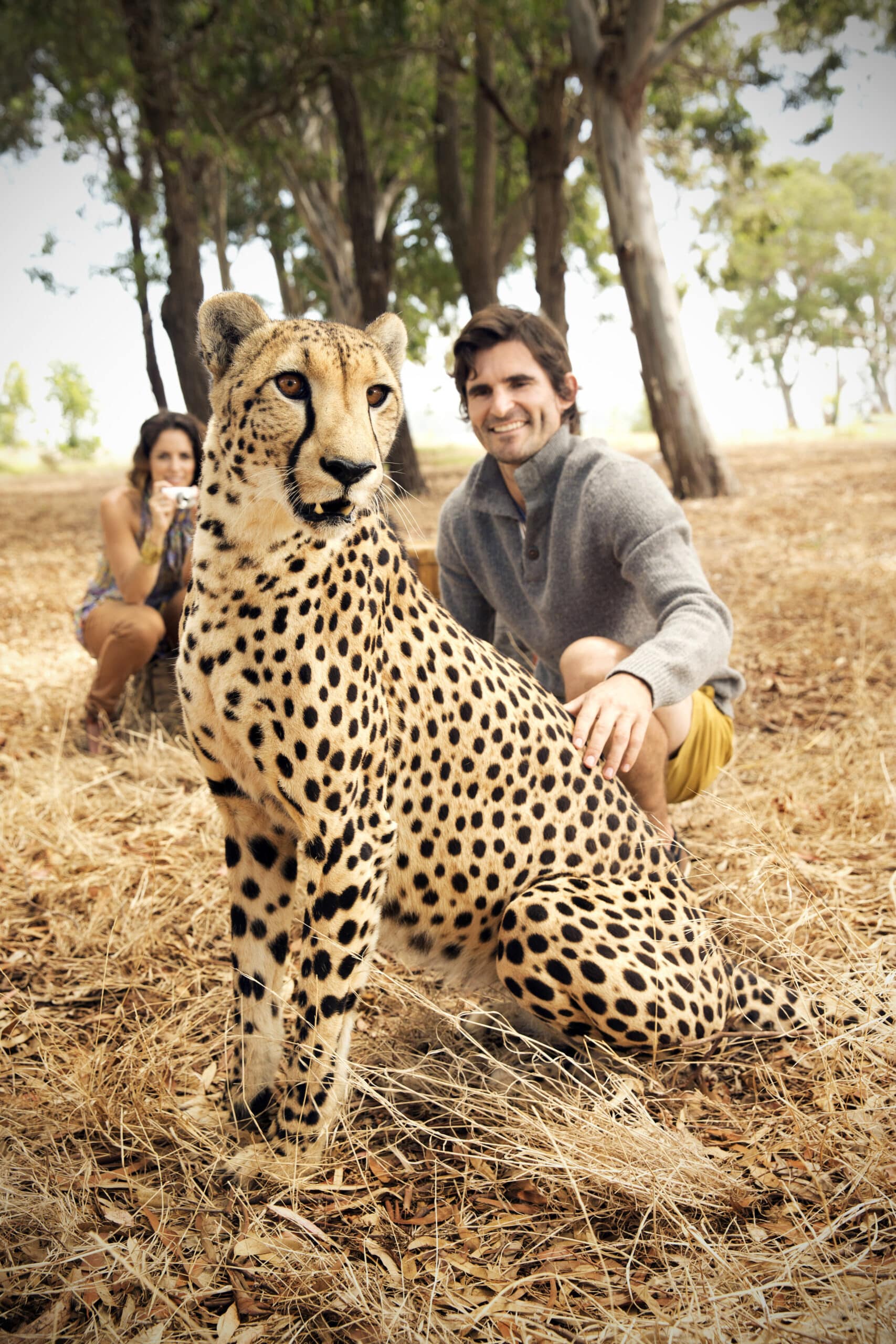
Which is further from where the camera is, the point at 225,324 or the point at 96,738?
the point at 96,738

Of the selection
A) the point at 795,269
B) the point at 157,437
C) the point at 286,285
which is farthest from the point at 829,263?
the point at 157,437

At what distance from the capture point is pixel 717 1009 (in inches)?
86.4

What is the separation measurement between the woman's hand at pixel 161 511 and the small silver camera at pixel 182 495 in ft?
0.03

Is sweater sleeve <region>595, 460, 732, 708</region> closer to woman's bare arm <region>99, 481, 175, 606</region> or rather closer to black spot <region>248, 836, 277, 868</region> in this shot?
black spot <region>248, 836, 277, 868</region>

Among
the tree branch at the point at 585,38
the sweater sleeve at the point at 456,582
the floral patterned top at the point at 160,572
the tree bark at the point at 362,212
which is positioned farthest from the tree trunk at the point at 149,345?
the sweater sleeve at the point at 456,582

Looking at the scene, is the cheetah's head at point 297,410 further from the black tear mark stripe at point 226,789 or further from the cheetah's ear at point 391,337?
the black tear mark stripe at point 226,789

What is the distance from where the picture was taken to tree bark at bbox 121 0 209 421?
33.0 feet

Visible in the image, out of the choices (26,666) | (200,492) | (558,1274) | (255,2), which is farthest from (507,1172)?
(255,2)

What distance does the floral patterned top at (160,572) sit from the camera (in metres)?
4.76

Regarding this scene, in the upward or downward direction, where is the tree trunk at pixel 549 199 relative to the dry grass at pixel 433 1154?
upward

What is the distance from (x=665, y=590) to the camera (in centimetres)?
266

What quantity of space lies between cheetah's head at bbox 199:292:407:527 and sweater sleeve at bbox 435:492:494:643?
1387 millimetres

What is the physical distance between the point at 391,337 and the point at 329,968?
142 cm

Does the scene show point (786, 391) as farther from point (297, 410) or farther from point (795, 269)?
point (297, 410)
